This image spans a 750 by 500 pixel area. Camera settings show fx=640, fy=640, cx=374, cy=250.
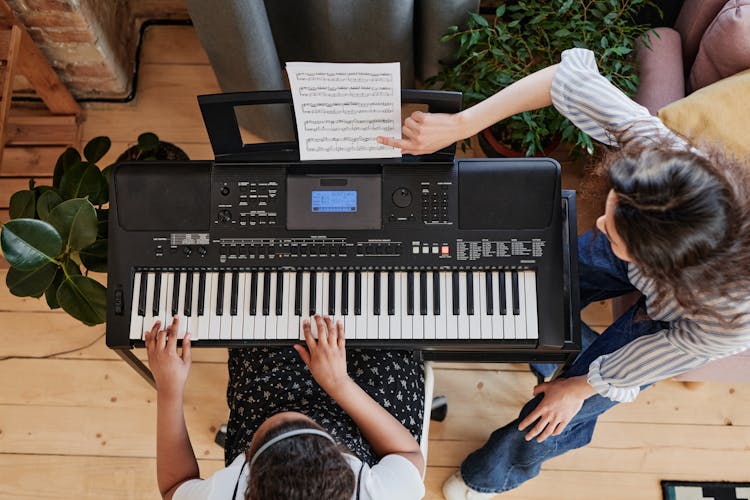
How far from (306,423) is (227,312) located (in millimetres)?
363

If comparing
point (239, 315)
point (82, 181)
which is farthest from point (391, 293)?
point (82, 181)

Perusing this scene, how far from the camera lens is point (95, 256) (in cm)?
164

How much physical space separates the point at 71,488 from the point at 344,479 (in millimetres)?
1448

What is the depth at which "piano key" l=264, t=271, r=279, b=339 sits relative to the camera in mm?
1495

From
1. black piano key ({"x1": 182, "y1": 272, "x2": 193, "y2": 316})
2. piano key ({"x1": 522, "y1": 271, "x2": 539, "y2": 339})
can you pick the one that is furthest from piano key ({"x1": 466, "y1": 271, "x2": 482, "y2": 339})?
black piano key ({"x1": 182, "y1": 272, "x2": 193, "y2": 316})

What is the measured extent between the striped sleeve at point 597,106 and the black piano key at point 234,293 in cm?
84

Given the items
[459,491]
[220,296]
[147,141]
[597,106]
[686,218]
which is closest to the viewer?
[686,218]

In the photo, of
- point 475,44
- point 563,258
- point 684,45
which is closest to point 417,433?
point 563,258

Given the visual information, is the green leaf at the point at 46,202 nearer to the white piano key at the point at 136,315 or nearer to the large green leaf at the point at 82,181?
the large green leaf at the point at 82,181

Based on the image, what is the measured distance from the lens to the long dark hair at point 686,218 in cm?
108

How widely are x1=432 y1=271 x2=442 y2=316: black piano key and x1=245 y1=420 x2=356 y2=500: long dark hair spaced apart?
42 centimetres

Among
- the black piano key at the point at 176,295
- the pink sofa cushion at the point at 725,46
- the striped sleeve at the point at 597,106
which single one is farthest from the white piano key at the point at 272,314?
the pink sofa cushion at the point at 725,46

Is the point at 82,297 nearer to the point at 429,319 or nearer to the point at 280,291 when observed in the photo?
the point at 280,291

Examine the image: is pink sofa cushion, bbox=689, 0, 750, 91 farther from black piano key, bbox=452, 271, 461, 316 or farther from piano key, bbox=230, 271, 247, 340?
piano key, bbox=230, 271, 247, 340
